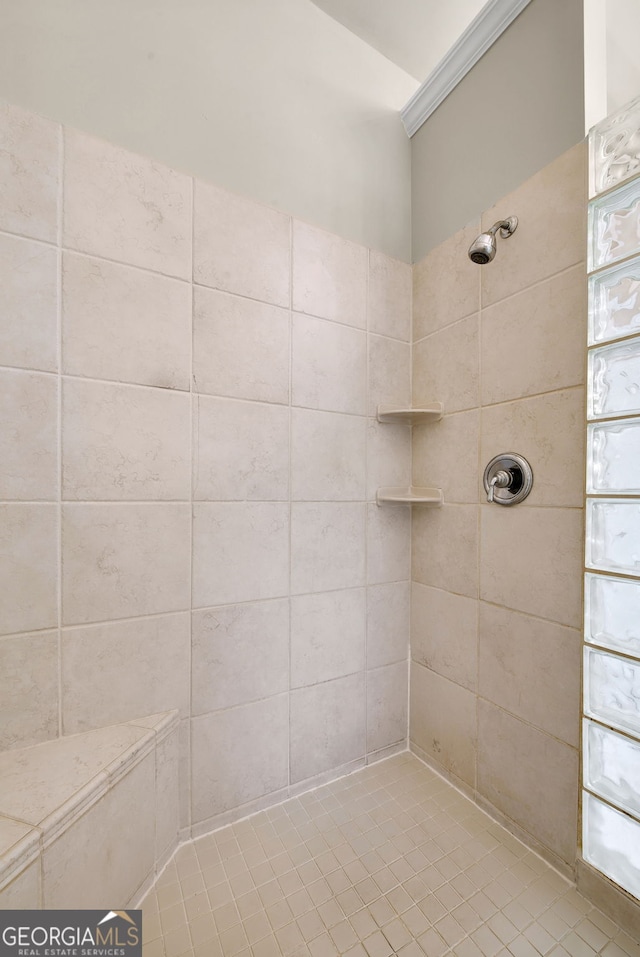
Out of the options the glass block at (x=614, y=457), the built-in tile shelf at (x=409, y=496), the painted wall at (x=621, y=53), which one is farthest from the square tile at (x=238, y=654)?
the painted wall at (x=621, y=53)

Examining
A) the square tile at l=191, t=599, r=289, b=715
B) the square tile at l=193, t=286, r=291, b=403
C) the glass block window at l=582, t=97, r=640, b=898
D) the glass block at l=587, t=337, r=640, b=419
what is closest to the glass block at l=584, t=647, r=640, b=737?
the glass block window at l=582, t=97, r=640, b=898

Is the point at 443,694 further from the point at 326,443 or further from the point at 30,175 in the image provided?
the point at 30,175

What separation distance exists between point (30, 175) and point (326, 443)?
83 centimetres

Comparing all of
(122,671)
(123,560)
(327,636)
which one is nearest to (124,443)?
(123,560)

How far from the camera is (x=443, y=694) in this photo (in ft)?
3.86

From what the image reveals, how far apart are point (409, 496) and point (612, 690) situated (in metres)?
0.67

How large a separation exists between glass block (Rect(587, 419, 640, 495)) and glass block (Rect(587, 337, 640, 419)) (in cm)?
3

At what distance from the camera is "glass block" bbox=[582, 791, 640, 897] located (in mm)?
745

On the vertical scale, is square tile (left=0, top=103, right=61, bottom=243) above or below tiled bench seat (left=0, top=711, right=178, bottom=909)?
above

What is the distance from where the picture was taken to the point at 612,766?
783mm

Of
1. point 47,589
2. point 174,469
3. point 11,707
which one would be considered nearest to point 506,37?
point 174,469

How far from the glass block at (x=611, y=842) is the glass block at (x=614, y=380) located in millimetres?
759

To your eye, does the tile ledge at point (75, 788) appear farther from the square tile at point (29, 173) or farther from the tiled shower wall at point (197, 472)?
the square tile at point (29, 173)

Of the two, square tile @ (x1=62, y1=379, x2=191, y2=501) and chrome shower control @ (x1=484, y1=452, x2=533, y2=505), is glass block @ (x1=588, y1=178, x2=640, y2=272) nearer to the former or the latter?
chrome shower control @ (x1=484, y1=452, x2=533, y2=505)
